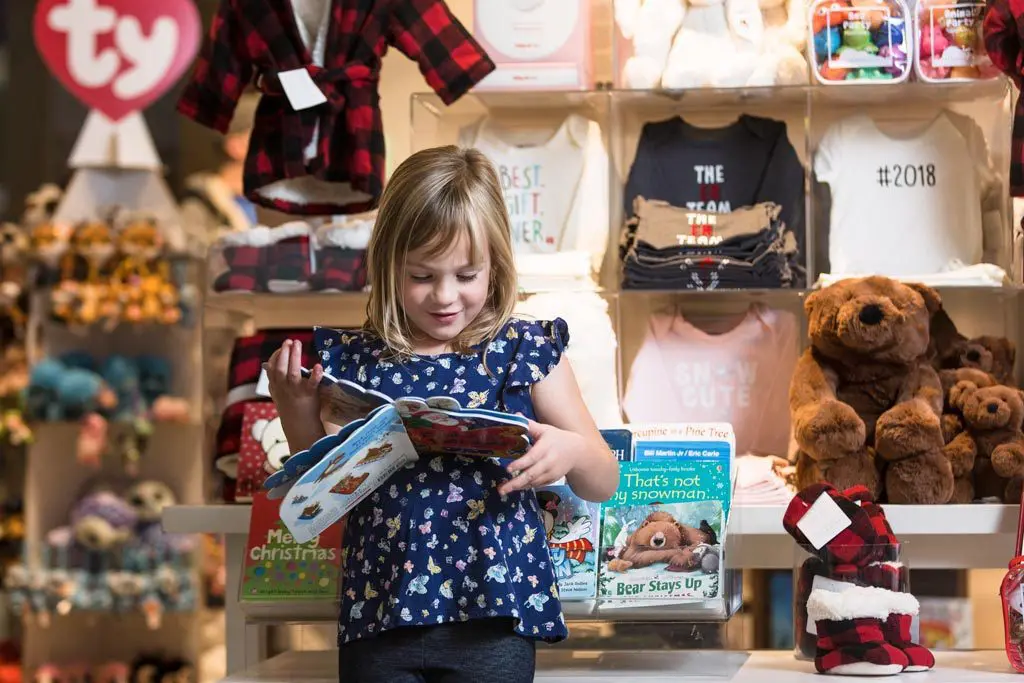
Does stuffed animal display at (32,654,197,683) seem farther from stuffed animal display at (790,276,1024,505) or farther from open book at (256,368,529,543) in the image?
open book at (256,368,529,543)

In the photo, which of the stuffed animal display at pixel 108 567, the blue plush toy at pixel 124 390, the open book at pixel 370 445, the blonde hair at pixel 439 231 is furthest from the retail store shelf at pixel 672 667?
the blue plush toy at pixel 124 390

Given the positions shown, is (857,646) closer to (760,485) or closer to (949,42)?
(760,485)

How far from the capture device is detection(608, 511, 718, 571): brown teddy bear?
6.68 feet

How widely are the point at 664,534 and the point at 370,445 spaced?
0.66 m

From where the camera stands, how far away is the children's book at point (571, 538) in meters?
1.94

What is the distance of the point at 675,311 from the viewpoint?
8.50ft

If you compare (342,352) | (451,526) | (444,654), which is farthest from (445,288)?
(444,654)

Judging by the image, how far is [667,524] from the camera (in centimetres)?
206

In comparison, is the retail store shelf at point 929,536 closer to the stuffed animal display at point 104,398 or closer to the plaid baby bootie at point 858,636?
the plaid baby bootie at point 858,636

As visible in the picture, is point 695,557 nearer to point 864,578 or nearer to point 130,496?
point 864,578

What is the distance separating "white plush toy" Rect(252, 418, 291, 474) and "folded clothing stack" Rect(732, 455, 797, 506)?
0.82m

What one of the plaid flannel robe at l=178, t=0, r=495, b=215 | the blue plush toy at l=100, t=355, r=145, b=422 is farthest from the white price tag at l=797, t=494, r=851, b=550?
the blue plush toy at l=100, t=355, r=145, b=422

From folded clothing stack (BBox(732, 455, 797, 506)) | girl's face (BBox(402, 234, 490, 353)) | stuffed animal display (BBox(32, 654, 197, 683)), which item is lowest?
stuffed animal display (BBox(32, 654, 197, 683))

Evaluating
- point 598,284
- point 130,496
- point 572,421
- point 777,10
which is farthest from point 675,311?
point 130,496
